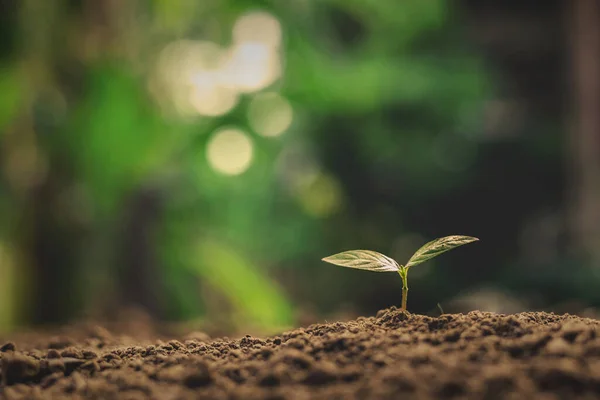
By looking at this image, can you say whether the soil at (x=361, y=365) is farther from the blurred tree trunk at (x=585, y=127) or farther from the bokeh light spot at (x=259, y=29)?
the blurred tree trunk at (x=585, y=127)

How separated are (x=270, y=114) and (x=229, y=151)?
336mm

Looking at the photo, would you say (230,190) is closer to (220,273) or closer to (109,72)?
(220,273)

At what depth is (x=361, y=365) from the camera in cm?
88

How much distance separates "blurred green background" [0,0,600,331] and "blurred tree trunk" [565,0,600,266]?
0.02m

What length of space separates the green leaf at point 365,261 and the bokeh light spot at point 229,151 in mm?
2627

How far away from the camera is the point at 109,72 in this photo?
11.1 ft

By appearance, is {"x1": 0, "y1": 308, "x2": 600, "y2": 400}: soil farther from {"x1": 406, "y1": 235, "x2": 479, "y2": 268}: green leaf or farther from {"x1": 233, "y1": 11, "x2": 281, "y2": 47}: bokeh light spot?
{"x1": 233, "y1": 11, "x2": 281, "y2": 47}: bokeh light spot

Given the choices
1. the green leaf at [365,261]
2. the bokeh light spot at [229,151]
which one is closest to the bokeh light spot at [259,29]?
the bokeh light spot at [229,151]

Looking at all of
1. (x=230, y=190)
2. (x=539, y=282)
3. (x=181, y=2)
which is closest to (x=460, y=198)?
(x=539, y=282)

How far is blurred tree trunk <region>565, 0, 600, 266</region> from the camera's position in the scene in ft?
14.0

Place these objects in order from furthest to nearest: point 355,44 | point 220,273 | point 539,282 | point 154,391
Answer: point 355,44 < point 220,273 < point 539,282 < point 154,391

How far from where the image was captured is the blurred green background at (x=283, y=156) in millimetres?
3373

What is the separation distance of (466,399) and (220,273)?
117 inches

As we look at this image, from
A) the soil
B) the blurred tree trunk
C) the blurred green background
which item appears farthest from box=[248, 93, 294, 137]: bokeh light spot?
the soil
